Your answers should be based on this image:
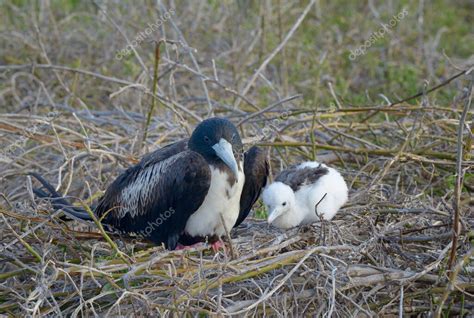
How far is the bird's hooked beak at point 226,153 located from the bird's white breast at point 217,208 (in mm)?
88

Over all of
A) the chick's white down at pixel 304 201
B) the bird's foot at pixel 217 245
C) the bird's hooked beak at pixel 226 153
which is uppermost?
the bird's hooked beak at pixel 226 153

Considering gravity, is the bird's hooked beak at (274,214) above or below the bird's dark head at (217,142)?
below

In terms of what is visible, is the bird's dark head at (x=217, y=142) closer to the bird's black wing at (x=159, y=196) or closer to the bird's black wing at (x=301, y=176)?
the bird's black wing at (x=159, y=196)

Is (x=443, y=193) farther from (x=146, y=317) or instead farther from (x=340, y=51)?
(x=340, y=51)

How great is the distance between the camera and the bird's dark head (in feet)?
12.9

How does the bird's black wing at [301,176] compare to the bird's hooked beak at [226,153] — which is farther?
the bird's black wing at [301,176]

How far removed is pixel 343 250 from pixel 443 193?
4.33 ft

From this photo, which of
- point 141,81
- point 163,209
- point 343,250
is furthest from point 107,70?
point 343,250

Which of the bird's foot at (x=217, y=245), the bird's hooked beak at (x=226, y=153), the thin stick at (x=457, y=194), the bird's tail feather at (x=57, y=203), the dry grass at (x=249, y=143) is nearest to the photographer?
the thin stick at (x=457, y=194)

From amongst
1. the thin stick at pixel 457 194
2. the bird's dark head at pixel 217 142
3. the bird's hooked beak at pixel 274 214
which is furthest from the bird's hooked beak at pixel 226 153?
the thin stick at pixel 457 194

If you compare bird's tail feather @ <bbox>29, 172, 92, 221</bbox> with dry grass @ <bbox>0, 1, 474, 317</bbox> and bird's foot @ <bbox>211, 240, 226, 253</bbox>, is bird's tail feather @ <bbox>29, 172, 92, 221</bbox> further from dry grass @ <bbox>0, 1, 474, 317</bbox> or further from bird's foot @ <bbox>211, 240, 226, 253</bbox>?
bird's foot @ <bbox>211, 240, 226, 253</bbox>

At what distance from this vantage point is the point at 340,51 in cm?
758

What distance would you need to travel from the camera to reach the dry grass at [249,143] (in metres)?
3.56

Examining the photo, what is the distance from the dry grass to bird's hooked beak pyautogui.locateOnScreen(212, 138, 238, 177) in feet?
1.22
